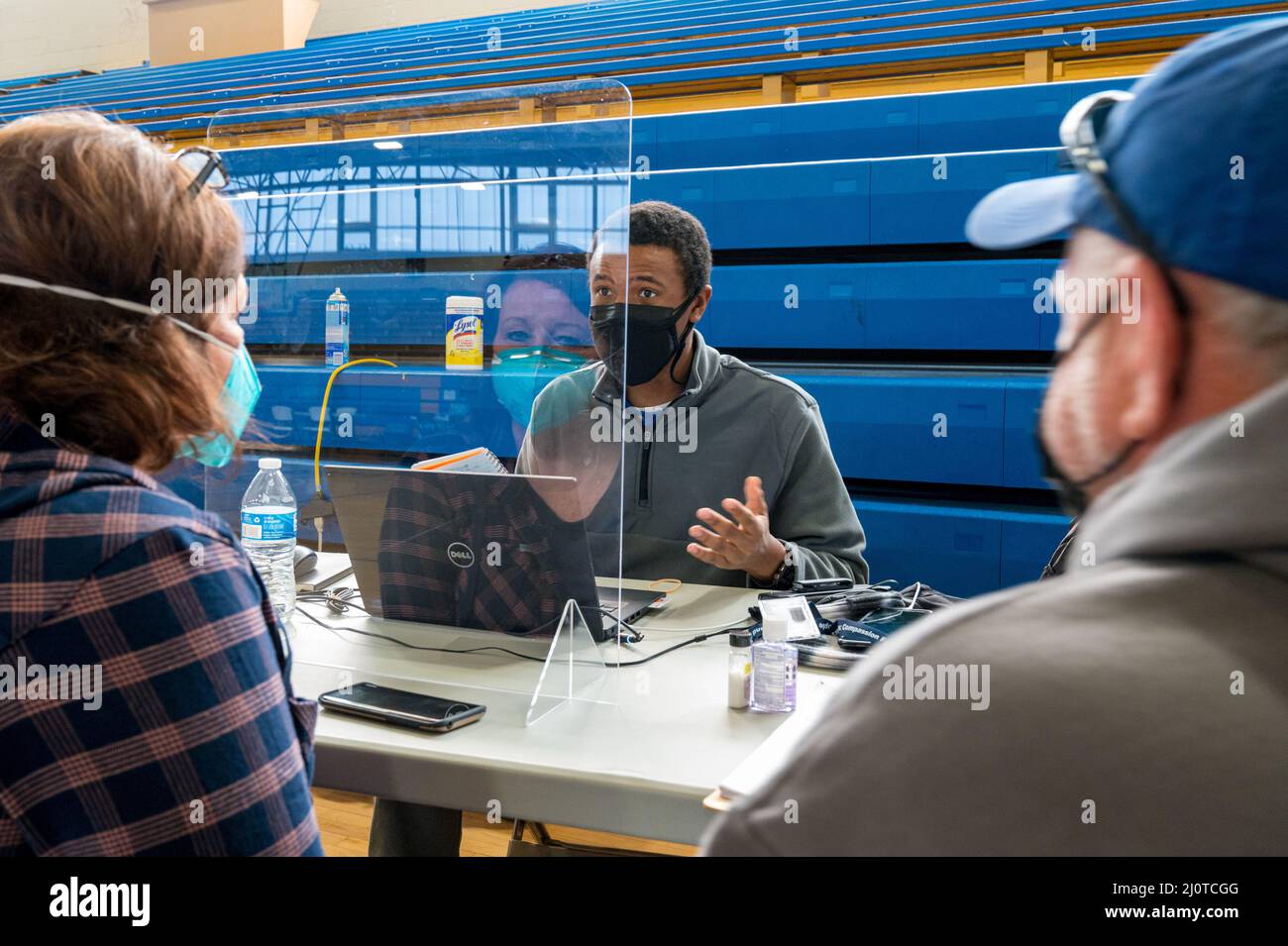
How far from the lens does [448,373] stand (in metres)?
1.60

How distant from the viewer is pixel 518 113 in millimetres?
1544

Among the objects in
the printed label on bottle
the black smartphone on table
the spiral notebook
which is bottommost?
the black smartphone on table

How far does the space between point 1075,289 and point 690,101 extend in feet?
14.7

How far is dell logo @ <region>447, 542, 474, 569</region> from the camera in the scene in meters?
1.40

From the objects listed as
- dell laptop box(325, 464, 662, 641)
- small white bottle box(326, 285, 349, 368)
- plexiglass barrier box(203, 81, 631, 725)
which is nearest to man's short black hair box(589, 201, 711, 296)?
plexiglass barrier box(203, 81, 631, 725)

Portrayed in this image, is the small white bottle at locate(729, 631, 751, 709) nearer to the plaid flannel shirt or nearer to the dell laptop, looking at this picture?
the dell laptop

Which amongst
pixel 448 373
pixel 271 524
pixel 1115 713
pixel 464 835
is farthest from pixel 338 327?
pixel 1115 713

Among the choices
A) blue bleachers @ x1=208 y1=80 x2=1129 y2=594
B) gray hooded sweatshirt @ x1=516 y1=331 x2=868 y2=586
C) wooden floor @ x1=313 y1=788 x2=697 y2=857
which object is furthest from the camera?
blue bleachers @ x1=208 y1=80 x2=1129 y2=594

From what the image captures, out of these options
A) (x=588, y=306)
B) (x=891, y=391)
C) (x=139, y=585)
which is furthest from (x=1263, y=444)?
(x=891, y=391)

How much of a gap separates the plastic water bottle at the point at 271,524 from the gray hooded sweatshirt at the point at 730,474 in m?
0.65

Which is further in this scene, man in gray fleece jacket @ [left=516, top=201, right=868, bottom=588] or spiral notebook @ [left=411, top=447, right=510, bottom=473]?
man in gray fleece jacket @ [left=516, top=201, right=868, bottom=588]

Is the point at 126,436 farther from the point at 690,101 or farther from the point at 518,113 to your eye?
the point at 690,101

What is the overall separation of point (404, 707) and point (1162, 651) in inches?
39.3
